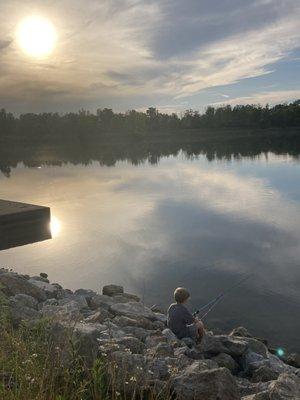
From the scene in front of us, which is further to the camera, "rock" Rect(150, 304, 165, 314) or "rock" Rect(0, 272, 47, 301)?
"rock" Rect(150, 304, 165, 314)

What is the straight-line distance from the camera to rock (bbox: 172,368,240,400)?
6102 mm

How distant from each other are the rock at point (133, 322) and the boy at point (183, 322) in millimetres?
1114

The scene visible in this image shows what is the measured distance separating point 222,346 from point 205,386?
3278mm

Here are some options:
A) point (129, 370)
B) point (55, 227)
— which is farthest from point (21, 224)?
point (129, 370)

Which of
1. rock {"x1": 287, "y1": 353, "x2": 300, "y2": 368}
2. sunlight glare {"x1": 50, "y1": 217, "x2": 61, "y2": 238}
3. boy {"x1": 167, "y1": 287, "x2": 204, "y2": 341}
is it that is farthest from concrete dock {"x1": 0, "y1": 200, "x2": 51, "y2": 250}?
rock {"x1": 287, "y1": 353, "x2": 300, "y2": 368}

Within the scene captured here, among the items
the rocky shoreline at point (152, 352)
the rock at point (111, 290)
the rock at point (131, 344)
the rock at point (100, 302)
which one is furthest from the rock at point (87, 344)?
the rock at point (111, 290)

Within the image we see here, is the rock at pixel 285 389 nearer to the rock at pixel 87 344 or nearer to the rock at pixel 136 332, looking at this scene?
the rock at pixel 87 344

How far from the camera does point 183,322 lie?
9.94m

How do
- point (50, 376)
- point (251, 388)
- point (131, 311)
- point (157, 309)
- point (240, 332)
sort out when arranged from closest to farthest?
point (50, 376)
point (251, 388)
point (240, 332)
point (131, 311)
point (157, 309)

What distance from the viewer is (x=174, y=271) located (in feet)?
58.5

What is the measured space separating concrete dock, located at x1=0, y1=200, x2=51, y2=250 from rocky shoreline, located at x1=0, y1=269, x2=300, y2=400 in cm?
679

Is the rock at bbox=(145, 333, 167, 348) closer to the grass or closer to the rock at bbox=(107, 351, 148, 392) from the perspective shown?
the rock at bbox=(107, 351, 148, 392)

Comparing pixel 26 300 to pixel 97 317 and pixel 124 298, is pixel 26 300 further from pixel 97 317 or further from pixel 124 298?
pixel 124 298

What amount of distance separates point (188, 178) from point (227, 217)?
82.0 ft
